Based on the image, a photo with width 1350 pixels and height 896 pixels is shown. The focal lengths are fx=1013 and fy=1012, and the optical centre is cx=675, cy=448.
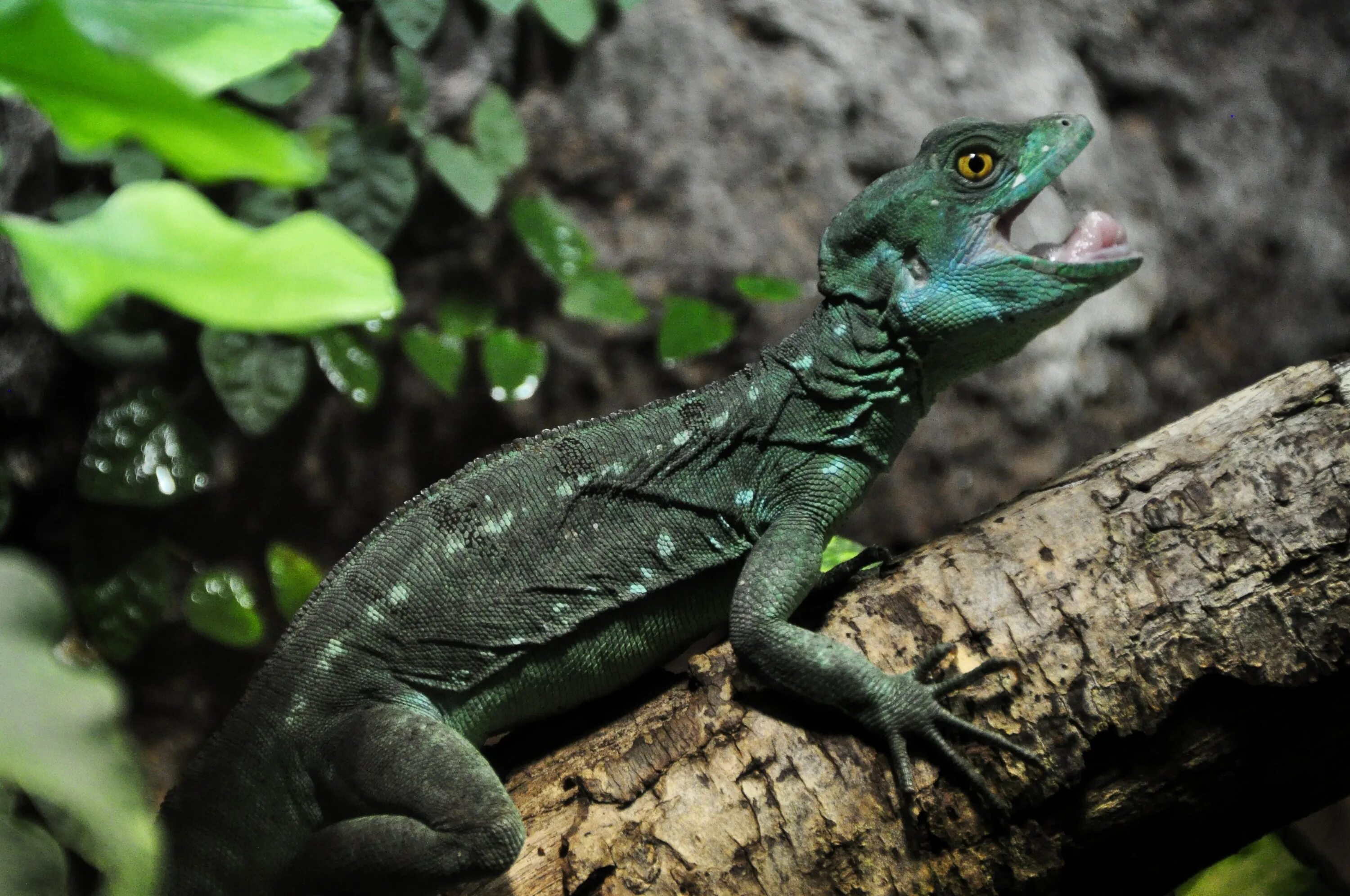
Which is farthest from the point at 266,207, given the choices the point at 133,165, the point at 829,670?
the point at 829,670

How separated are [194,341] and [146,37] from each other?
3.95 m

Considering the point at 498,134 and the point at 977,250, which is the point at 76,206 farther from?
the point at 977,250

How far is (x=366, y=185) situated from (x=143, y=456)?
145 cm

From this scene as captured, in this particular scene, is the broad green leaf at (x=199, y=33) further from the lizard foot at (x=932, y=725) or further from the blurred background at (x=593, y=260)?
the blurred background at (x=593, y=260)

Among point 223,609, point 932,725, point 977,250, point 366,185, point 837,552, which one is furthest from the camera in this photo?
point 366,185

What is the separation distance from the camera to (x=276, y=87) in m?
4.12

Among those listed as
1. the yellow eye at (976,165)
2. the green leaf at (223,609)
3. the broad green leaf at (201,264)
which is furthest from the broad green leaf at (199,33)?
the green leaf at (223,609)

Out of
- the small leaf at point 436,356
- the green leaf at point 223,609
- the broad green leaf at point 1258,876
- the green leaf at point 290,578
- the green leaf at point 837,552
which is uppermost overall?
the broad green leaf at point 1258,876

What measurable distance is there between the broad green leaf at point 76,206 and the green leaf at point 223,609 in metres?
1.55

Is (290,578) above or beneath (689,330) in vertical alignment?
beneath

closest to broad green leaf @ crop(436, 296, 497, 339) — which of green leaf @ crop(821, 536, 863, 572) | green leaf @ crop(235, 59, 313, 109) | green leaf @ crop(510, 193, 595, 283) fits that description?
green leaf @ crop(510, 193, 595, 283)

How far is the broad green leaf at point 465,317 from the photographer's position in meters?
4.64

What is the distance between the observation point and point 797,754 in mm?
2701

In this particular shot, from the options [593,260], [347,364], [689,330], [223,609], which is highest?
[689,330]
